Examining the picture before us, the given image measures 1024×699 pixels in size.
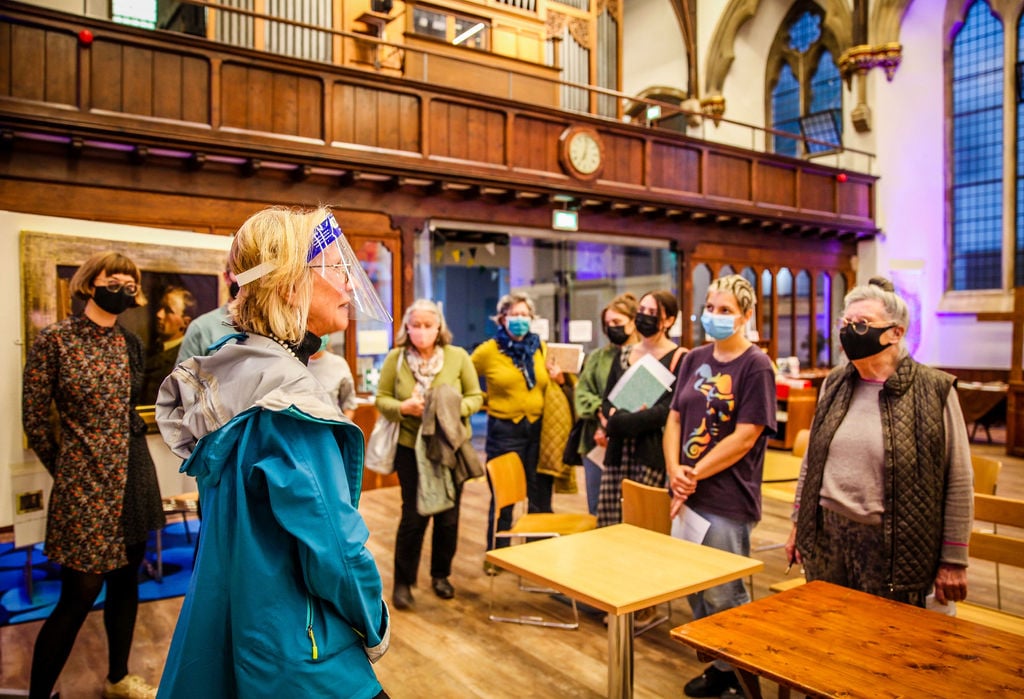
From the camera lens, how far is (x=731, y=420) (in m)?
3.13

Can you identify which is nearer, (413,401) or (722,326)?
(722,326)

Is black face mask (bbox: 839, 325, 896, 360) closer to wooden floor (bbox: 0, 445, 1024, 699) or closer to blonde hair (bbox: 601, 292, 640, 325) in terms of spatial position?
wooden floor (bbox: 0, 445, 1024, 699)

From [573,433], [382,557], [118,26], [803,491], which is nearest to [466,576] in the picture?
[382,557]

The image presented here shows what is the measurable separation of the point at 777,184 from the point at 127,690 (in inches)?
406

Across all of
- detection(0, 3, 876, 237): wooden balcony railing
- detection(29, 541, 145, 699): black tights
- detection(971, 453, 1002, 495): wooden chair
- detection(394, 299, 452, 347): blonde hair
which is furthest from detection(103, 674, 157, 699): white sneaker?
detection(0, 3, 876, 237): wooden balcony railing

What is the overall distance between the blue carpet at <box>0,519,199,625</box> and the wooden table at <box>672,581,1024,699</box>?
3.43 metres

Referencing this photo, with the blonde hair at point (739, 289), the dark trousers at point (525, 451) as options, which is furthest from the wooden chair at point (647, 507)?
the dark trousers at point (525, 451)

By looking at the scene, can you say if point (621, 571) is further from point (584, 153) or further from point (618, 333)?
point (584, 153)

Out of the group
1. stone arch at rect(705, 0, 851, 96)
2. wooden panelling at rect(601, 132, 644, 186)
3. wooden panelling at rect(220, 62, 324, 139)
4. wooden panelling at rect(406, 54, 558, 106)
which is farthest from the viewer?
stone arch at rect(705, 0, 851, 96)

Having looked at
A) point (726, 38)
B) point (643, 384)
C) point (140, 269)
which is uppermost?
point (726, 38)

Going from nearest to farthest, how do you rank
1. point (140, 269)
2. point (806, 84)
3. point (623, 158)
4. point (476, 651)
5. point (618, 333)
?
point (476, 651) < point (618, 333) < point (140, 269) < point (623, 158) < point (806, 84)

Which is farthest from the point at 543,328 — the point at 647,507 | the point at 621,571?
the point at 621,571

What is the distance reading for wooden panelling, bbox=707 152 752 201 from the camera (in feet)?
33.8

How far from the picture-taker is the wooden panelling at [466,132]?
25.7ft
